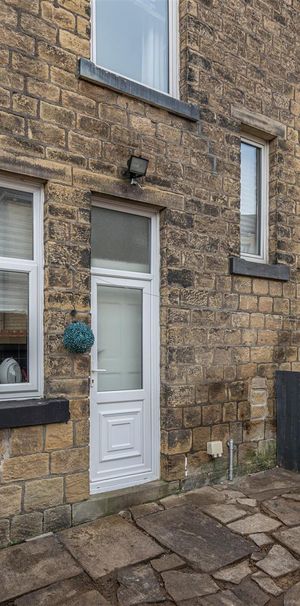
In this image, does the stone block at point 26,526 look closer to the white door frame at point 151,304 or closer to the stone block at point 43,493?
the stone block at point 43,493

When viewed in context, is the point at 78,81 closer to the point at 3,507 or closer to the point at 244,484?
the point at 3,507

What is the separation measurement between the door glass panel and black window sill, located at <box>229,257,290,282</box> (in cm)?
109

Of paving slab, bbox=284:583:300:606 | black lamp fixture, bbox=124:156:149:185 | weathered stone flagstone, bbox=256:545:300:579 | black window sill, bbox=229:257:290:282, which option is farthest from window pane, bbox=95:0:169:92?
paving slab, bbox=284:583:300:606

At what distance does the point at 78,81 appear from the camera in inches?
139

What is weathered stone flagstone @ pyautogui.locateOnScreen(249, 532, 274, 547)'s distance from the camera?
309 centimetres

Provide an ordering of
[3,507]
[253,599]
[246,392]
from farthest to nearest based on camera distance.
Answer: [246,392] → [3,507] → [253,599]

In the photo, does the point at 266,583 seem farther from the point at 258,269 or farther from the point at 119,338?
the point at 258,269

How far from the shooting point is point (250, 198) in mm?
5059

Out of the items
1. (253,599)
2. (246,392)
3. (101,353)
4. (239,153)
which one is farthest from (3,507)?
(239,153)

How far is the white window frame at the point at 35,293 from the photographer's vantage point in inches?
131

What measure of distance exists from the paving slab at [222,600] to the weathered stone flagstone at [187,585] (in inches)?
1.8

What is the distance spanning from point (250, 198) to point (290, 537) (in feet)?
11.4

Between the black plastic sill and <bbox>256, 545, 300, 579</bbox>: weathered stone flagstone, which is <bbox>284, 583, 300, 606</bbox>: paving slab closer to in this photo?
<bbox>256, 545, 300, 579</bbox>: weathered stone flagstone

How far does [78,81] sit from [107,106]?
30 cm
